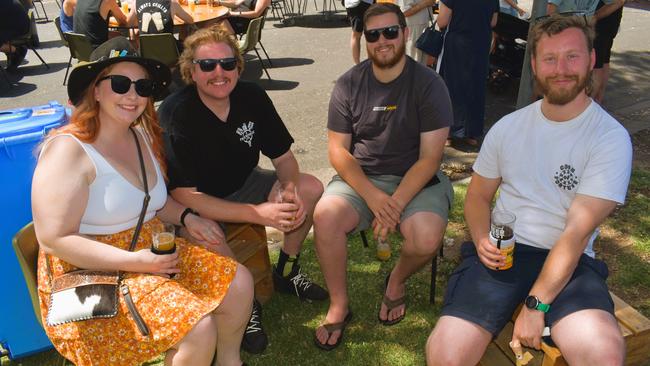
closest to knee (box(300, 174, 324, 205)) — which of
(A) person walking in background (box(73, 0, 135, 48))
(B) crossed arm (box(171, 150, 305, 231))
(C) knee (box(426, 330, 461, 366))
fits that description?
(B) crossed arm (box(171, 150, 305, 231))

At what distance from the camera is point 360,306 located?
3342 mm

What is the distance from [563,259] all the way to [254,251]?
1626 mm

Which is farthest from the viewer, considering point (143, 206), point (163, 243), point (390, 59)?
point (390, 59)

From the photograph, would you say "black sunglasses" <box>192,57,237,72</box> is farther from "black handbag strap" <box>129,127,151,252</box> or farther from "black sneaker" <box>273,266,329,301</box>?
"black sneaker" <box>273,266,329,301</box>

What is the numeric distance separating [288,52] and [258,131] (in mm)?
6232

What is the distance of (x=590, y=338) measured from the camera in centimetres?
212

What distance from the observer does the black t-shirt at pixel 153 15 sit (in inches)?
248

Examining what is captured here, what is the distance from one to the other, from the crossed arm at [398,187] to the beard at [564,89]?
760 mm

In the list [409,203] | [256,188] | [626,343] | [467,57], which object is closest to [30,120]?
[256,188]

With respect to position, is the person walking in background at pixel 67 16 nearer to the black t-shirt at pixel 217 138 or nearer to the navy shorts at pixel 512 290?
the black t-shirt at pixel 217 138

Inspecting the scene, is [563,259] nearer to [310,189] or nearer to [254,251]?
[310,189]

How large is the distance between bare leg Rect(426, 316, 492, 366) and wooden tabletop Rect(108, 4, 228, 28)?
5627 millimetres

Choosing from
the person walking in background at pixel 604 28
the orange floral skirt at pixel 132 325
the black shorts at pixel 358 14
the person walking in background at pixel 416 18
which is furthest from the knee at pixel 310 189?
the black shorts at pixel 358 14

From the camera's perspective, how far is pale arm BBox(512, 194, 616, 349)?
229 cm
